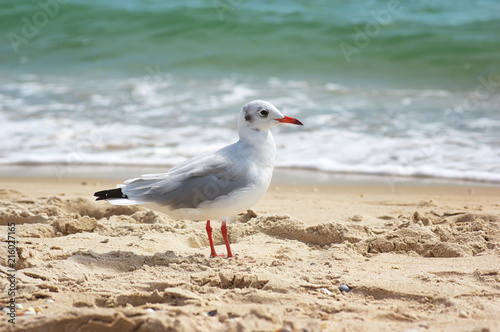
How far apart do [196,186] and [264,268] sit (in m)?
0.72

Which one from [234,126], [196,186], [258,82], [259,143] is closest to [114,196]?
[196,186]

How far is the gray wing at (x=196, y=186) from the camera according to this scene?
4.00 metres

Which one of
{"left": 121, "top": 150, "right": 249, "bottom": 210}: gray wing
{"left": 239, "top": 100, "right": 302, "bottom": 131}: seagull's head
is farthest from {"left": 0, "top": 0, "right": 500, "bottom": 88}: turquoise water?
{"left": 121, "top": 150, "right": 249, "bottom": 210}: gray wing

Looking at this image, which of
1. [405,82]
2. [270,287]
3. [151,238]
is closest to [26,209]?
[151,238]

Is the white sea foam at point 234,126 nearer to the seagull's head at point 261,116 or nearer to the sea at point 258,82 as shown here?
the sea at point 258,82

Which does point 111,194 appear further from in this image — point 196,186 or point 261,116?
point 261,116

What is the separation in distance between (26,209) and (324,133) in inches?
169

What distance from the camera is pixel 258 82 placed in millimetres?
11352

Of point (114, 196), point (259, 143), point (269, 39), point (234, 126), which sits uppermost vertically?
point (269, 39)

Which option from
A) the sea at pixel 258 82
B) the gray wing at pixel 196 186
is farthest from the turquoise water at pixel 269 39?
the gray wing at pixel 196 186

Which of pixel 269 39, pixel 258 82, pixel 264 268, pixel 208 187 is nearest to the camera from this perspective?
pixel 264 268

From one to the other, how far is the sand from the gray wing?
13 cm

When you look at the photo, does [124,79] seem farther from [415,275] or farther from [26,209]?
[415,275]

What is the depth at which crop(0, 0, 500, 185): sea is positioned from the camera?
7484 millimetres
